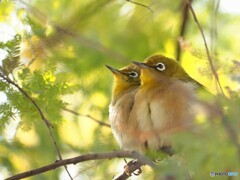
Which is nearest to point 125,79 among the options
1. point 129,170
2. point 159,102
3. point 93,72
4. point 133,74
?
point 133,74

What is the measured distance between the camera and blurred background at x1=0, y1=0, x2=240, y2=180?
399cm

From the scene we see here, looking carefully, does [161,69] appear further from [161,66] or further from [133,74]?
[133,74]

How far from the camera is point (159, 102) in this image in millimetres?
6559

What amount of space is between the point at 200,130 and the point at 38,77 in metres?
2.34

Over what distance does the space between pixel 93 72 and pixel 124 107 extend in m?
1.45

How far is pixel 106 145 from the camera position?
725cm

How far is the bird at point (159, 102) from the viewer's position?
6168 mm

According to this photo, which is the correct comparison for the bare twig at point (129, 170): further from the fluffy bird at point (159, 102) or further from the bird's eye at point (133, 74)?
the bird's eye at point (133, 74)

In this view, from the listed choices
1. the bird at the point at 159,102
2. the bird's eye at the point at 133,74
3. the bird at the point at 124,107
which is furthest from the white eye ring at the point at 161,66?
the bird's eye at the point at 133,74

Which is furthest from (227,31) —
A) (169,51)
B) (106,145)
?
(106,145)

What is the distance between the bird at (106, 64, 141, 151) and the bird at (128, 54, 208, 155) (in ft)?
0.31

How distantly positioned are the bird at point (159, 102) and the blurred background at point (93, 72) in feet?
0.90

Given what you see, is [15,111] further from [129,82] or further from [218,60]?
[129,82]

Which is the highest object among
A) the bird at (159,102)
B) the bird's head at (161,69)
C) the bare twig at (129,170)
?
the bird's head at (161,69)
